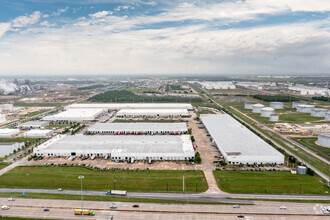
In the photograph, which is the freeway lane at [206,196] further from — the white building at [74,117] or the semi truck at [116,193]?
the white building at [74,117]

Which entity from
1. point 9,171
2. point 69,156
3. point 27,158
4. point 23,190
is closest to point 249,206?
point 23,190

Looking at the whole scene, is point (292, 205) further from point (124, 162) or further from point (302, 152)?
point (124, 162)

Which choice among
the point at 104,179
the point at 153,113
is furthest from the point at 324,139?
the point at 153,113

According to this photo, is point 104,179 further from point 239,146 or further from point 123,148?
point 239,146

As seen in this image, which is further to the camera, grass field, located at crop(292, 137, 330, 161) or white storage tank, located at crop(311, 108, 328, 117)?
white storage tank, located at crop(311, 108, 328, 117)

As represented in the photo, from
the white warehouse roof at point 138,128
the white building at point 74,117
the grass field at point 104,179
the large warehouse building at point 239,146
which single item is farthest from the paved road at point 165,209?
the white building at point 74,117

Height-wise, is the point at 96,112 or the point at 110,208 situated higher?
the point at 96,112

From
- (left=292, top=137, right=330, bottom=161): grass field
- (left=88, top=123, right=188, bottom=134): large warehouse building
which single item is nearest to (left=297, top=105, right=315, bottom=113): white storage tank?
(left=292, top=137, right=330, bottom=161): grass field

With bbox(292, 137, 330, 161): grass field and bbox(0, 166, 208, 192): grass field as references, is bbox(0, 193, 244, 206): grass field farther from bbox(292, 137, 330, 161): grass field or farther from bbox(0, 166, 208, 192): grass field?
bbox(292, 137, 330, 161): grass field
